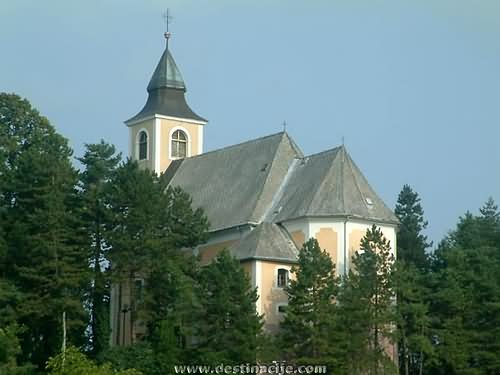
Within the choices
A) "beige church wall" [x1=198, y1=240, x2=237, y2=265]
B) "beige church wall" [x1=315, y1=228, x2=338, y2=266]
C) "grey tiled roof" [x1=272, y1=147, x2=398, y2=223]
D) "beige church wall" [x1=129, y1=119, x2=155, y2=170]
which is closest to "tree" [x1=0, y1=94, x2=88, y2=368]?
"beige church wall" [x1=198, y1=240, x2=237, y2=265]

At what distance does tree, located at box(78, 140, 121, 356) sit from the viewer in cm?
5891

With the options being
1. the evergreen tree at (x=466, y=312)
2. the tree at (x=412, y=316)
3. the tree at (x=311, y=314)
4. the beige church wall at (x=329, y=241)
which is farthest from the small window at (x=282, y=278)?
the evergreen tree at (x=466, y=312)

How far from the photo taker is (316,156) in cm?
6328

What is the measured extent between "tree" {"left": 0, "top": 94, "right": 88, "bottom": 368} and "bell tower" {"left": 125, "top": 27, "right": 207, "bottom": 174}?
41.8 ft

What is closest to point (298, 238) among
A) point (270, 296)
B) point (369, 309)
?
point (270, 296)

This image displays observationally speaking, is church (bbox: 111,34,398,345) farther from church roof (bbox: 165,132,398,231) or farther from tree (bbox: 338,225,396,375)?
tree (bbox: 338,225,396,375)

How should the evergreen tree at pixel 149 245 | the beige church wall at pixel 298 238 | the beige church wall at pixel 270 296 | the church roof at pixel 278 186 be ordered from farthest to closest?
1. the church roof at pixel 278 186
2. the beige church wall at pixel 298 238
3. the beige church wall at pixel 270 296
4. the evergreen tree at pixel 149 245

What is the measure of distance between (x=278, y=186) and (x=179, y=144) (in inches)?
464

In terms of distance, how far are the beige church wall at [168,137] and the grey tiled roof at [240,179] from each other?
2.98 metres

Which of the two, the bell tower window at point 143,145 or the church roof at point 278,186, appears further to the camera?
the bell tower window at point 143,145

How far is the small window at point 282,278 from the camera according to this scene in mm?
58969

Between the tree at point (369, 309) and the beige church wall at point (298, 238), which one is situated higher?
the beige church wall at point (298, 238)

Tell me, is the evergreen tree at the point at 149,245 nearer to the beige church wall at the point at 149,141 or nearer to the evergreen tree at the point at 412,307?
the evergreen tree at the point at 412,307

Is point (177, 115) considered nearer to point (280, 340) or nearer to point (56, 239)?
point (56, 239)
